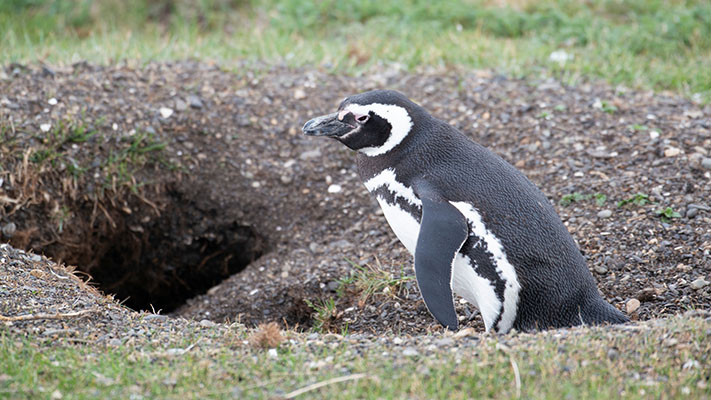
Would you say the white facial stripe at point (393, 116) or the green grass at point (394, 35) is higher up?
the white facial stripe at point (393, 116)

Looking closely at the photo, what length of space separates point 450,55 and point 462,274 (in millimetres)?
2996

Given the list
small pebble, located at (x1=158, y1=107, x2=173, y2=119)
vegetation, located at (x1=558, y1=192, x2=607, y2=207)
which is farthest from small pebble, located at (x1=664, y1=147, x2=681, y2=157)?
small pebble, located at (x1=158, y1=107, x2=173, y2=119)

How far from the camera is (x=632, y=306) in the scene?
3.64 meters

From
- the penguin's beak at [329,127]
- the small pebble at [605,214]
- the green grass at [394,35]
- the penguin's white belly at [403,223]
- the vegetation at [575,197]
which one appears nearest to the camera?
the penguin's white belly at [403,223]

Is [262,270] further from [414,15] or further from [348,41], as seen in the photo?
[414,15]

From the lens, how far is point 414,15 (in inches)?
275

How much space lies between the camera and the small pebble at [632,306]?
3628mm

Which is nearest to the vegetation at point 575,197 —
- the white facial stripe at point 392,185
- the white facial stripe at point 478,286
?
the white facial stripe at point 478,286

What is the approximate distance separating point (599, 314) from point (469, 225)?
0.67 m

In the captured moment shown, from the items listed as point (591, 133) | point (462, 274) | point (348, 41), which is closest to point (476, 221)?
point (462, 274)

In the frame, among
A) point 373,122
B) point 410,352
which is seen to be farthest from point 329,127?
point 410,352

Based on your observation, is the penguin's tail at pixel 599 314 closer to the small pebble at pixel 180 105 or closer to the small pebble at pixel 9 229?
the small pebble at pixel 180 105

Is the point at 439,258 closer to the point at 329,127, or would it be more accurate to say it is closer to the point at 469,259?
the point at 469,259

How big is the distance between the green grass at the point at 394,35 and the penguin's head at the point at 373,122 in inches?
90.7
